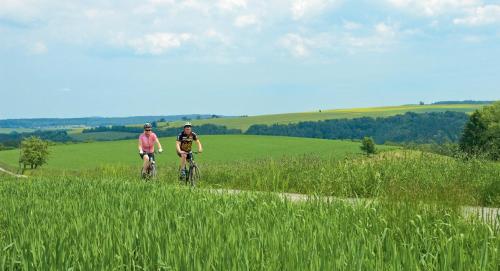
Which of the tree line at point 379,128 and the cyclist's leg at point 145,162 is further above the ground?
the cyclist's leg at point 145,162

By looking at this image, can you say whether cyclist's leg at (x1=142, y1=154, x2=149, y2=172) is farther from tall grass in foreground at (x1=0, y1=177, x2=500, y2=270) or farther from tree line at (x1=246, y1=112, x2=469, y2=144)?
tree line at (x1=246, y1=112, x2=469, y2=144)

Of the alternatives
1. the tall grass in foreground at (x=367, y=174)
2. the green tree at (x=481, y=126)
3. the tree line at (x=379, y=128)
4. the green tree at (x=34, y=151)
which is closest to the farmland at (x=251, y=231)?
the tall grass in foreground at (x=367, y=174)

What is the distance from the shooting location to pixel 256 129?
373 ft

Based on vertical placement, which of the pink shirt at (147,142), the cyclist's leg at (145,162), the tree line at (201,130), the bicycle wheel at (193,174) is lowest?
the tree line at (201,130)

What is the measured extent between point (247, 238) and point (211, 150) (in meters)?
62.6

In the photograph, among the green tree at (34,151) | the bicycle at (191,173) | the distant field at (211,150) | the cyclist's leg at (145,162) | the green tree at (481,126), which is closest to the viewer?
the bicycle at (191,173)

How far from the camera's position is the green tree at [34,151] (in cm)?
5284

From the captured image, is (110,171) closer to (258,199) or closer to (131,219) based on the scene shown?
(258,199)

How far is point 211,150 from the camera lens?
6769 centimetres

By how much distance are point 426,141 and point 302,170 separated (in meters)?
5.25

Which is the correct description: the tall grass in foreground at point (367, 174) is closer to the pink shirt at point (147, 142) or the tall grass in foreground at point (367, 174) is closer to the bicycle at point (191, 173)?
the bicycle at point (191, 173)

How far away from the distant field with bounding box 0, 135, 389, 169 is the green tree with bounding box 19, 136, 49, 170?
3.80m

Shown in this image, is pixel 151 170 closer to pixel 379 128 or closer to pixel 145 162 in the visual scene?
pixel 145 162

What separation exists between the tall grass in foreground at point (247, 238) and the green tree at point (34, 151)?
47.3 metres
